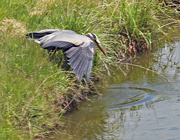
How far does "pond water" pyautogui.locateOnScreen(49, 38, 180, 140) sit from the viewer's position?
465 cm

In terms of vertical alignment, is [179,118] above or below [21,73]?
below

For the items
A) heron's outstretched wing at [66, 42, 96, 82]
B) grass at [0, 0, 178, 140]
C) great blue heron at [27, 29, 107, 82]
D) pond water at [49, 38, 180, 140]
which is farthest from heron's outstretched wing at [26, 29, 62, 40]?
pond water at [49, 38, 180, 140]

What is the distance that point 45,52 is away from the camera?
5.76 m

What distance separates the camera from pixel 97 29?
270 inches

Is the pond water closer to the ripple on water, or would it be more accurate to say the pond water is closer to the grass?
the ripple on water

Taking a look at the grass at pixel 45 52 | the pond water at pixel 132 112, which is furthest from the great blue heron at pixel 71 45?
the pond water at pixel 132 112

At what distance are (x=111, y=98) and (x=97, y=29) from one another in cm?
154

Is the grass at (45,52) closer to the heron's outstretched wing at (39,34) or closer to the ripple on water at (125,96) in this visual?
the heron's outstretched wing at (39,34)

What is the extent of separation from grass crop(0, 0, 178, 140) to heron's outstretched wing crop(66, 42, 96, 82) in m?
0.23

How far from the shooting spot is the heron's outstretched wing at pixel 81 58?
16.9 feet

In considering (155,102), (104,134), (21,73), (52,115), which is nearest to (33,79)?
(21,73)

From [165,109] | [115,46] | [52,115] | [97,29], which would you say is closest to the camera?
[52,115]

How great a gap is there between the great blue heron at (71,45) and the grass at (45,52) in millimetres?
174

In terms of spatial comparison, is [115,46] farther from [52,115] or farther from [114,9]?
[52,115]
